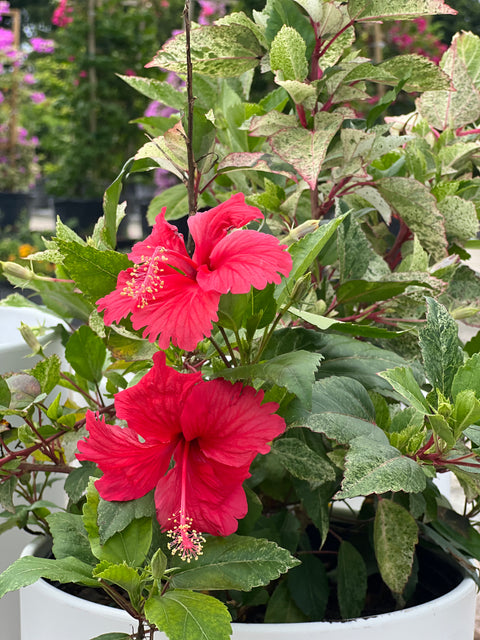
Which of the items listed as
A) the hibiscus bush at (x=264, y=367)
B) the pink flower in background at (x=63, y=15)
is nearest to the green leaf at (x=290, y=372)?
the hibiscus bush at (x=264, y=367)

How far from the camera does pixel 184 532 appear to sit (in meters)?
0.40

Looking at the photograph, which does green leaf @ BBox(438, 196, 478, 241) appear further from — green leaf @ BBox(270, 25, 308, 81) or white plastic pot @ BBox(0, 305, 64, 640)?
white plastic pot @ BBox(0, 305, 64, 640)

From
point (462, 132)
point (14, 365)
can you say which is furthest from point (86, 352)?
point (462, 132)

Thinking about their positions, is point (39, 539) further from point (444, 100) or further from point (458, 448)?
point (444, 100)

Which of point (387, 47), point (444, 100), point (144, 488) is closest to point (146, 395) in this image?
point (144, 488)

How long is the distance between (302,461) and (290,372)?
108mm

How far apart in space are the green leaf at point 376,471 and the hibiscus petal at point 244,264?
0.10 meters

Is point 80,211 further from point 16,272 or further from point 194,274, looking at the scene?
point 194,274

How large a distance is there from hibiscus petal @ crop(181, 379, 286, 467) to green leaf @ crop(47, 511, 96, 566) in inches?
4.1

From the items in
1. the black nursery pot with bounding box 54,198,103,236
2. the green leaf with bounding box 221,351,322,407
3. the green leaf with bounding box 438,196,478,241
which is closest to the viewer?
the green leaf with bounding box 221,351,322,407

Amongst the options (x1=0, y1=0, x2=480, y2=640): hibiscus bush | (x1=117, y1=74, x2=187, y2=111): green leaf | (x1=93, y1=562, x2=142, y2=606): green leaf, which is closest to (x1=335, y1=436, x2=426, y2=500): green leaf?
(x1=0, y1=0, x2=480, y2=640): hibiscus bush

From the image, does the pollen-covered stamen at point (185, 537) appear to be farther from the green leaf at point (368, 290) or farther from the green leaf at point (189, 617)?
the green leaf at point (368, 290)

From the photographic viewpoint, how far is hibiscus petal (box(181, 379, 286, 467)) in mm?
399

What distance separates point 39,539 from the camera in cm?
54
